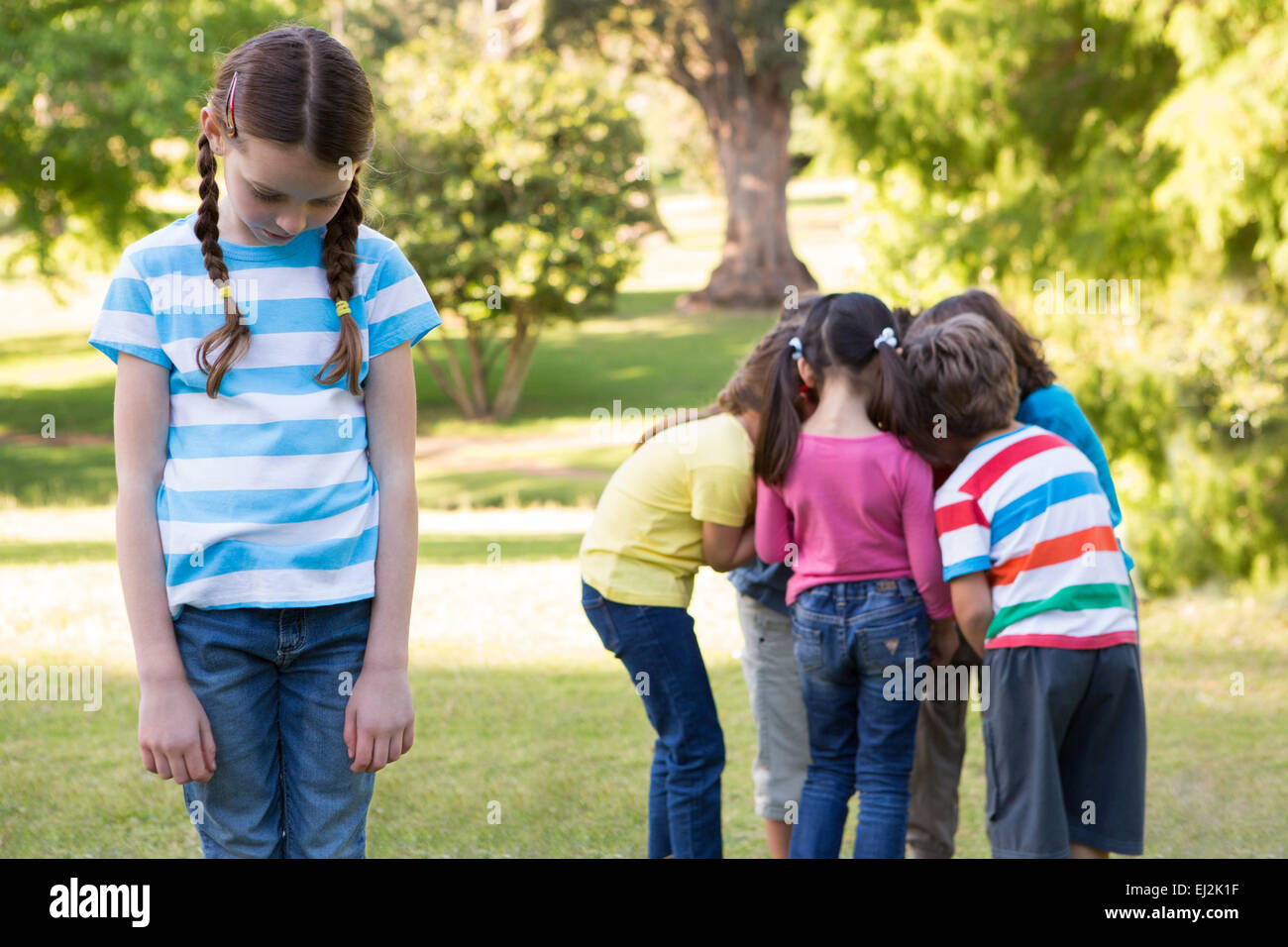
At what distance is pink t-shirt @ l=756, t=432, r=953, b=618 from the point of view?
10.2ft

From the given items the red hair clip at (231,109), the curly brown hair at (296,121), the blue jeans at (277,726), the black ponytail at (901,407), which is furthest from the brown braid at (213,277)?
the black ponytail at (901,407)

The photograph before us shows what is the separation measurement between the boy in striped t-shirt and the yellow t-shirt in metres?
0.53

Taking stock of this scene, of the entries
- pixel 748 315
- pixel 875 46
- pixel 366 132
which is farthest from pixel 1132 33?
pixel 748 315

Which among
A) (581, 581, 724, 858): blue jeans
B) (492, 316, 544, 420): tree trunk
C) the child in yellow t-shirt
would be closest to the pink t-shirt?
the child in yellow t-shirt

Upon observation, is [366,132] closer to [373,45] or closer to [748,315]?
[748,315]

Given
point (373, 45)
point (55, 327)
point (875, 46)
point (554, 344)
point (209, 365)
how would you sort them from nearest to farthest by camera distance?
point (209, 365) → point (875, 46) → point (554, 344) → point (55, 327) → point (373, 45)

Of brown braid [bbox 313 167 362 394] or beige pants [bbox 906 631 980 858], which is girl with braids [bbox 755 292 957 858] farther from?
brown braid [bbox 313 167 362 394]

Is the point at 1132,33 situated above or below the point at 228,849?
above

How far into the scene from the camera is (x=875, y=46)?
9.15m

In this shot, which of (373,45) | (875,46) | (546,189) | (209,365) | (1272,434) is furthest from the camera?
(373,45)

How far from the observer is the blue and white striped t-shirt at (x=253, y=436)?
6.49 feet

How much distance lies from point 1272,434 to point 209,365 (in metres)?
7.75

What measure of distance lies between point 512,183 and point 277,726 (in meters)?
17.2

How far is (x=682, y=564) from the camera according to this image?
3.44m
